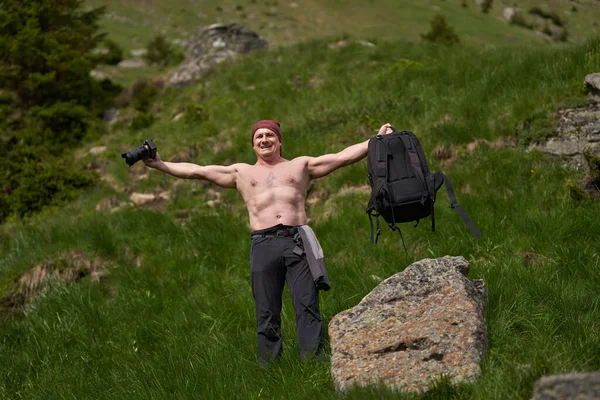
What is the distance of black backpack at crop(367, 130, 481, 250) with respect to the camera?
166 inches

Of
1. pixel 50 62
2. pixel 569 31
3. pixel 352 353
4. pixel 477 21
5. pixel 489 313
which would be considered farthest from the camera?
pixel 569 31

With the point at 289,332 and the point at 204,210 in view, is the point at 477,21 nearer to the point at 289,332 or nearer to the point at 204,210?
the point at 204,210

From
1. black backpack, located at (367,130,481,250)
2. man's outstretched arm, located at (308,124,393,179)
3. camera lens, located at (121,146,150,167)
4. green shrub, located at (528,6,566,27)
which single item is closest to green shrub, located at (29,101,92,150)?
camera lens, located at (121,146,150,167)

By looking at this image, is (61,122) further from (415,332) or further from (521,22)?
(521,22)

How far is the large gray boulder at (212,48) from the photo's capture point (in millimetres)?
18391

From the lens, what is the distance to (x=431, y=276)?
4344mm

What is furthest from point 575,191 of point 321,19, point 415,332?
point 321,19

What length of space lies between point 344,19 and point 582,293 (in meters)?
50.9

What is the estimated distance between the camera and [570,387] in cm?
223

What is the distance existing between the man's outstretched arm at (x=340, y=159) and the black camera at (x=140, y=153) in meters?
1.49

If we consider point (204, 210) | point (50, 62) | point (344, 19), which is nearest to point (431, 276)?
point (204, 210)

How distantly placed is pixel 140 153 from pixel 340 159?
6.01 feet

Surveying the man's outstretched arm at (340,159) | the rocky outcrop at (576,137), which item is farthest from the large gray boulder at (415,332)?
the rocky outcrop at (576,137)

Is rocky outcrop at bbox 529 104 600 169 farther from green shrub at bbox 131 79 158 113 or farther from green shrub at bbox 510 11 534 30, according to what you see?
green shrub at bbox 510 11 534 30
